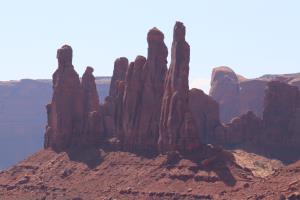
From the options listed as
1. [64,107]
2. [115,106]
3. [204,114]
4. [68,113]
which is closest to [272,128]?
[204,114]

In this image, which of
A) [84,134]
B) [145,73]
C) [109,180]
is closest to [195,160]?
[109,180]

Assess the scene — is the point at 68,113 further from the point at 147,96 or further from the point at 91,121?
the point at 147,96

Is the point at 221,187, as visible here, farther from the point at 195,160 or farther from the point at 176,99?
the point at 176,99

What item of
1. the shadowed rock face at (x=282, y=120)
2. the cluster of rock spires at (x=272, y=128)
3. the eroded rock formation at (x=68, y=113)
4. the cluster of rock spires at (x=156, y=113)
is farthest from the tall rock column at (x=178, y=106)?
the shadowed rock face at (x=282, y=120)

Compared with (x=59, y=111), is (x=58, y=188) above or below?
below

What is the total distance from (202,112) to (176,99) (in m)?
40.2

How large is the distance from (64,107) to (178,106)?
113 ft

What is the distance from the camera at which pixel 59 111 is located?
149m

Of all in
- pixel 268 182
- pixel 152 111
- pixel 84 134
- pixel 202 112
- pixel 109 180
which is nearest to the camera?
pixel 268 182

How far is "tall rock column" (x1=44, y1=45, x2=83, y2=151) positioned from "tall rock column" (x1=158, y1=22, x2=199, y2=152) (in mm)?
27438

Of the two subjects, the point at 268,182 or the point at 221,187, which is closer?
the point at 268,182

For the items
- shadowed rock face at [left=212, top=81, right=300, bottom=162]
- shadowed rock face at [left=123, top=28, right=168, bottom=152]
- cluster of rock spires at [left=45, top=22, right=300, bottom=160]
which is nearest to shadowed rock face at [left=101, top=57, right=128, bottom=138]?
cluster of rock spires at [left=45, top=22, right=300, bottom=160]

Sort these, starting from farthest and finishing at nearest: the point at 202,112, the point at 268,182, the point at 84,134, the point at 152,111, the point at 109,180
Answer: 1. the point at 202,112
2. the point at 84,134
3. the point at 152,111
4. the point at 109,180
5. the point at 268,182

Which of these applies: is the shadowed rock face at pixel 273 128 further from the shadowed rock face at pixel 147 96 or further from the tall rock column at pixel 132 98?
the tall rock column at pixel 132 98
